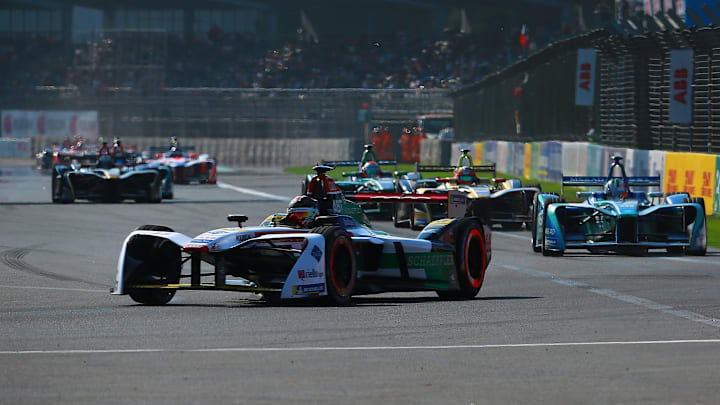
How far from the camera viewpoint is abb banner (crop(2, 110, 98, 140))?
63469 mm

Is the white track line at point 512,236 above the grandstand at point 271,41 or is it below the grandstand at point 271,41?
below

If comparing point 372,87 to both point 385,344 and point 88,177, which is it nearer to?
point 88,177

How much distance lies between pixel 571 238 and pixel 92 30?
6103cm

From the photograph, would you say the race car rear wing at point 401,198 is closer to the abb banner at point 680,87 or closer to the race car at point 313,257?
the race car at point 313,257

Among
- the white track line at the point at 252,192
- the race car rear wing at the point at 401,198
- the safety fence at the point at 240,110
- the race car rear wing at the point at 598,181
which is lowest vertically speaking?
the white track line at the point at 252,192

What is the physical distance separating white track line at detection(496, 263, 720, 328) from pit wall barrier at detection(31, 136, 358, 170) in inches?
1818

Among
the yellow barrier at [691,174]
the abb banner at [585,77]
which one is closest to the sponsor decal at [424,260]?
the yellow barrier at [691,174]

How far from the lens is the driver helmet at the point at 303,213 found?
11.8 metres

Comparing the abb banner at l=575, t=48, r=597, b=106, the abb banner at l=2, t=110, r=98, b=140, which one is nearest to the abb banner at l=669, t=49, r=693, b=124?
the abb banner at l=575, t=48, r=597, b=106

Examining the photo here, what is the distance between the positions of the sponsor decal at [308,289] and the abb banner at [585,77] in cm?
2920

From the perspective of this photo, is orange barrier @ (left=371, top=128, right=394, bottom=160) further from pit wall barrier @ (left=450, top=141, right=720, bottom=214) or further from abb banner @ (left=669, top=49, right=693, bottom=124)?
abb banner @ (left=669, top=49, right=693, bottom=124)

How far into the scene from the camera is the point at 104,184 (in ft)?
98.7

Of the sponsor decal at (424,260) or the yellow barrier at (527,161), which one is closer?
the sponsor decal at (424,260)

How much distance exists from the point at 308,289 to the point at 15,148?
196ft
